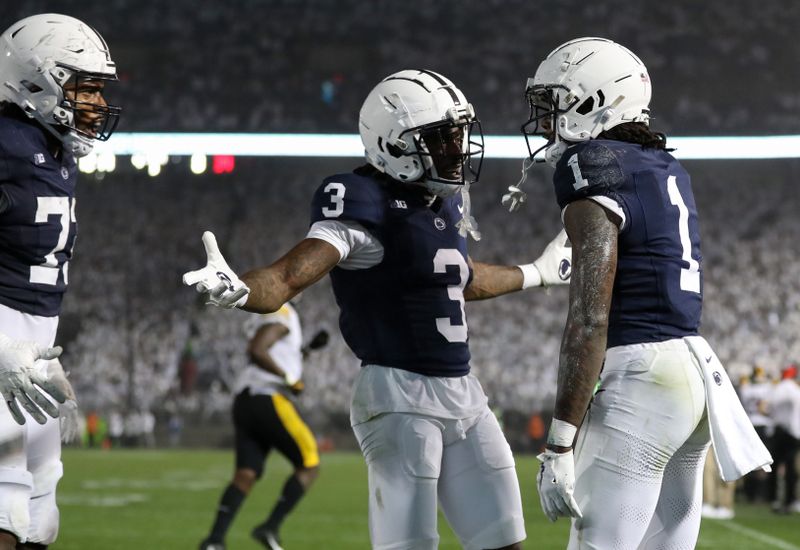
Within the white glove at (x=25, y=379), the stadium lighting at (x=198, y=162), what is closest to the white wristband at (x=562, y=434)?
the white glove at (x=25, y=379)

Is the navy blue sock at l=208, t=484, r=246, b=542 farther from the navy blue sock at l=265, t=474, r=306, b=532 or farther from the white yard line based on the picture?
the white yard line

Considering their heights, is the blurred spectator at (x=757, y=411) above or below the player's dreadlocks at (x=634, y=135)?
below

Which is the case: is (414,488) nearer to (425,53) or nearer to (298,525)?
(298,525)

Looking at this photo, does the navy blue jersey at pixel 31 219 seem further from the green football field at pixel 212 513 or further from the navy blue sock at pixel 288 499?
the green football field at pixel 212 513

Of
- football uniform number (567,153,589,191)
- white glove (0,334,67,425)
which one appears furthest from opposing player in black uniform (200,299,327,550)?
football uniform number (567,153,589,191)

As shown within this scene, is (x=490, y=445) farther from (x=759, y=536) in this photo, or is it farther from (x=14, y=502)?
(x=759, y=536)

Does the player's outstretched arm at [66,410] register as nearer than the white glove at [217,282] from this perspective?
No

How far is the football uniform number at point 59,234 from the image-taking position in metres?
3.44

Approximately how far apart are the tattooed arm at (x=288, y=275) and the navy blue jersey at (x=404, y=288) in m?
0.19

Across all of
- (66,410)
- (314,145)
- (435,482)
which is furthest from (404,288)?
(314,145)

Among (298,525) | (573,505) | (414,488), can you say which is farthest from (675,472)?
(298,525)

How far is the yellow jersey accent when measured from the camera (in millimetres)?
6668

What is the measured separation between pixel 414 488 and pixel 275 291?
0.73m

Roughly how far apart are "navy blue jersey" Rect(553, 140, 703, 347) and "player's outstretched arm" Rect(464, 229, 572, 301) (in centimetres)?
83
